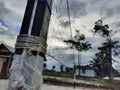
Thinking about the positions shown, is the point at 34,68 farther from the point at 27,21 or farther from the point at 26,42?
the point at 27,21

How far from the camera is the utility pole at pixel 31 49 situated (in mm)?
798

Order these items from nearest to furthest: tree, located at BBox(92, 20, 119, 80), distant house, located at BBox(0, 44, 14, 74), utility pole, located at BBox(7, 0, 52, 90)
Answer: utility pole, located at BBox(7, 0, 52, 90) < distant house, located at BBox(0, 44, 14, 74) < tree, located at BBox(92, 20, 119, 80)

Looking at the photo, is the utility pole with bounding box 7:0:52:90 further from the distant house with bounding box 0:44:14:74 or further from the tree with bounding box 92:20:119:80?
the tree with bounding box 92:20:119:80

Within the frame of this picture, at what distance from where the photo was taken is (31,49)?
33.9 inches

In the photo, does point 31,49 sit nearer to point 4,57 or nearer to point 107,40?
point 4,57

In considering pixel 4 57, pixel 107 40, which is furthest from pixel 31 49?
pixel 107 40

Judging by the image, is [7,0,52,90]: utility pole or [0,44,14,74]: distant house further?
[0,44,14,74]: distant house

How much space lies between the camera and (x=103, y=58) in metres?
24.0

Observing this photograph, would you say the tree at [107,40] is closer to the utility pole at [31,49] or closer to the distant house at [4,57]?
the distant house at [4,57]

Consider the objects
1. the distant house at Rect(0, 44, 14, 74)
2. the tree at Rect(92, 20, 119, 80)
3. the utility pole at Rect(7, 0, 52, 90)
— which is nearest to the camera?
the utility pole at Rect(7, 0, 52, 90)

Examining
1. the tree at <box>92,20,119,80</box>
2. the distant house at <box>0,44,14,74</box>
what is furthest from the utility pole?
the tree at <box>92,20,119,80</box>

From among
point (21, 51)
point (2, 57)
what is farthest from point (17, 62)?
point (2, 57)

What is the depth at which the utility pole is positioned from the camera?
31.4 inches

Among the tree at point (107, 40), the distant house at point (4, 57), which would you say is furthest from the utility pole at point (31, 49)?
the tree at point (107, 40)
